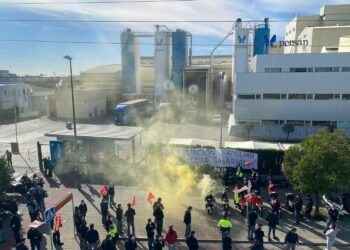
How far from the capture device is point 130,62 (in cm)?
5375

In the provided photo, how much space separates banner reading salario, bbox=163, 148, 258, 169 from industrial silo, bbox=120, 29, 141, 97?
37.3 m

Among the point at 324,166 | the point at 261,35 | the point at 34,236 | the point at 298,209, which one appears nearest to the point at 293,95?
the point at 261,35

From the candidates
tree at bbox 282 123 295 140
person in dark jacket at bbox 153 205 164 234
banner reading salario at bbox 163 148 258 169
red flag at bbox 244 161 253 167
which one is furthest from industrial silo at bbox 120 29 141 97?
person in dark jacket at bbox 153 205 164 234

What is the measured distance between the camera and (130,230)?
13.3 meters

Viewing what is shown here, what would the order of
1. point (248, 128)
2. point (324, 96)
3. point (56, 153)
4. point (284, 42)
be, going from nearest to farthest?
point (56, 153) → point (324, 96) → point (248, 128) → point (284, 42)

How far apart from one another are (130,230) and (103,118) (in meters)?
37.8

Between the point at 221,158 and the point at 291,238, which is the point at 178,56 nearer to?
the point at 221,158

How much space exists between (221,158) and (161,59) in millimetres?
36600

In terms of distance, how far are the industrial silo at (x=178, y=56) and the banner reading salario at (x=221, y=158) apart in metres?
33.7

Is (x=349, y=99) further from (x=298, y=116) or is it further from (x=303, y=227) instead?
(x=303, y=227)

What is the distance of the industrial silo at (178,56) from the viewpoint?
5228cm

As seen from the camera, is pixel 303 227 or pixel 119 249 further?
pixel 303 227

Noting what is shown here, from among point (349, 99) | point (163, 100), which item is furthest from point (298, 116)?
point (163, 100)

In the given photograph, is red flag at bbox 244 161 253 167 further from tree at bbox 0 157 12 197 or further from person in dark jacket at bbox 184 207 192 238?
tree at bbox 0 157 12 197
